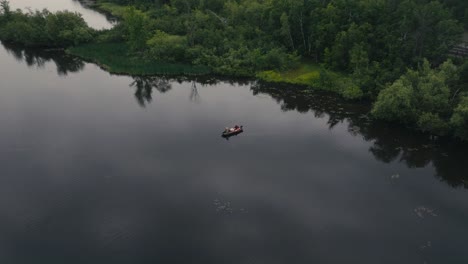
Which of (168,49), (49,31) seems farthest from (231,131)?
(49,31)

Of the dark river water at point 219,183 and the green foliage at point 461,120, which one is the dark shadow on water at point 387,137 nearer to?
the dark river water at point 219,183

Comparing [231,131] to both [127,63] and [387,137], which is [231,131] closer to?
[387,137]

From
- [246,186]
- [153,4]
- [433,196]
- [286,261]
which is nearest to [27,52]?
[153,4]

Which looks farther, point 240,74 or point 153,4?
point 153,4

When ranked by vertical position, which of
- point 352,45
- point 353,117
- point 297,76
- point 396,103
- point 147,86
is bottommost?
point 353,117

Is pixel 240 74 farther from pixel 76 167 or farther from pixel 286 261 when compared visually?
pixel 286 261

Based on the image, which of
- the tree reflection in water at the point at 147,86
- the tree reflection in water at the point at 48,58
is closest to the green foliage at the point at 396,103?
the tree reflection in water at the point at 147,86
